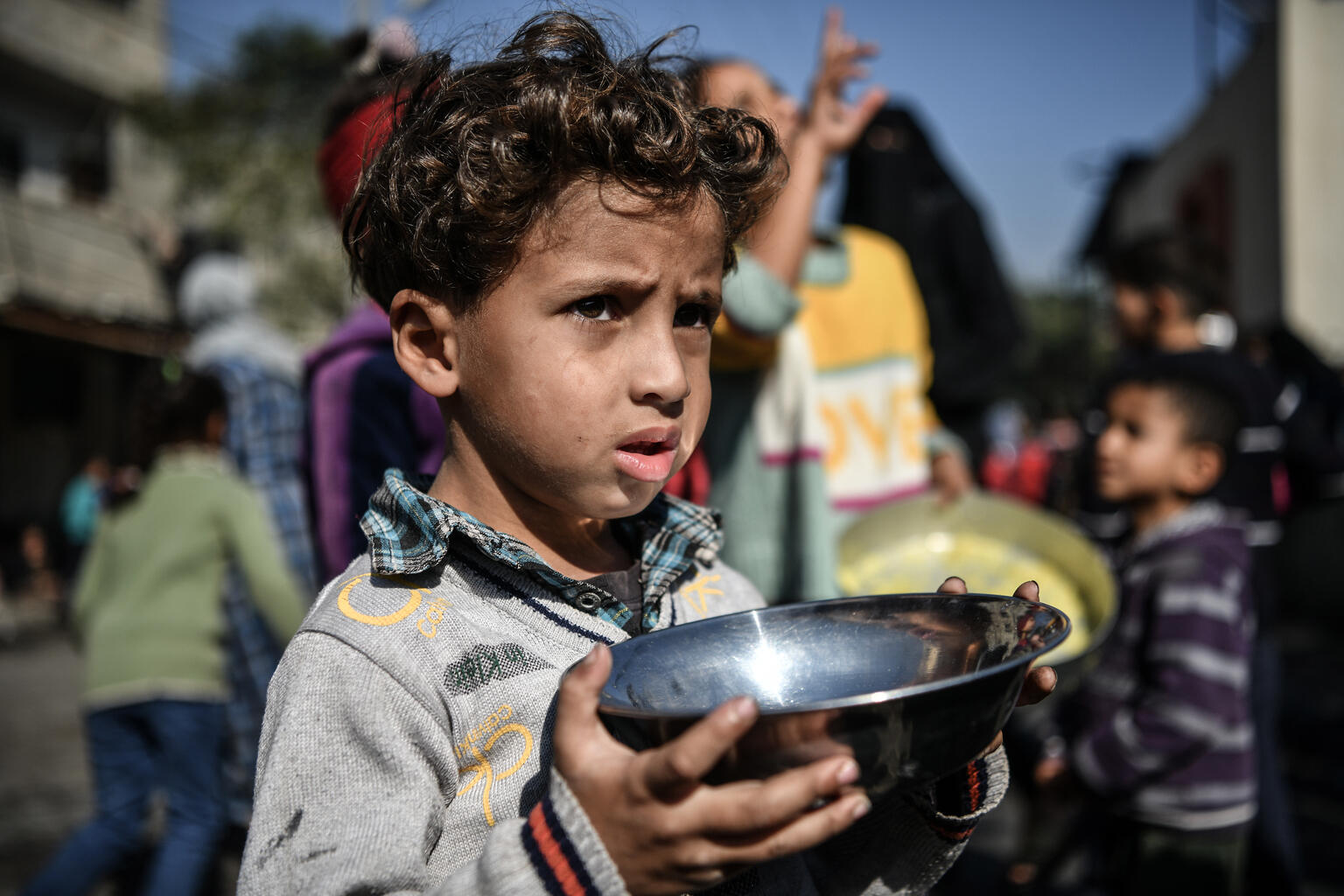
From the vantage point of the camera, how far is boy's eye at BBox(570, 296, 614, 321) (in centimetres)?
108

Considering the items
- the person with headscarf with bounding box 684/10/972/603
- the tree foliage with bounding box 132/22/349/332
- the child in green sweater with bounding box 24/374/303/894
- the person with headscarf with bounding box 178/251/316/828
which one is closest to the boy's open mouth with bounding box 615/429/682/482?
the person with headscarf with bounding box 684/10/972/603

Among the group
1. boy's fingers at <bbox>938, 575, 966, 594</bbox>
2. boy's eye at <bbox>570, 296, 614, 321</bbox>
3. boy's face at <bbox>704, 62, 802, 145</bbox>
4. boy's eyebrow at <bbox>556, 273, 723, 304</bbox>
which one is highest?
boy's face at <bbox>704, 62, 802, 145</bbox>

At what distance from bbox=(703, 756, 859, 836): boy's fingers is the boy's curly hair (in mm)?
606

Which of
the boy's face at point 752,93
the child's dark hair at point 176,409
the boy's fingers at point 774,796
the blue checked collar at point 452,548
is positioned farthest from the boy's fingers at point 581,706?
the child's dark hair at point 176,409

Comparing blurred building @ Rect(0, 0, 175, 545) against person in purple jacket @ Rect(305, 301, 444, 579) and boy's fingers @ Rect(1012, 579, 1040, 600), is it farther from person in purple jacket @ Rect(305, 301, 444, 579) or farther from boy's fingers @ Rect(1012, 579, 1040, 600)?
boy's fingers @ Rect(1012, 579, 1040, 600)

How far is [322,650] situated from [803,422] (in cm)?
147

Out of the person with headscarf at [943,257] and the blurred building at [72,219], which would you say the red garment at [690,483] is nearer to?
the person with headscarf at [943,257]

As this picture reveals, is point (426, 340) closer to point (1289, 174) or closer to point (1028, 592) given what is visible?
point (1028, 592)

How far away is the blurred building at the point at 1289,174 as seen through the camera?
33.2 feet

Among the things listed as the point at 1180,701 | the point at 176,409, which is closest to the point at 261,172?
the point at 176,409

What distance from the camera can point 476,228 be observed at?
1086 millimetres

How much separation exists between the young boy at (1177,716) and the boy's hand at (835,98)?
1.44m

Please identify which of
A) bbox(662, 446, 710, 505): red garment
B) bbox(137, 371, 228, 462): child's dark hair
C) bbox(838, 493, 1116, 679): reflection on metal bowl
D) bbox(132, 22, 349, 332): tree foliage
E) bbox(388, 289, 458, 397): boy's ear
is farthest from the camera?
bbox(132, 22, 349, 332): tree foliage

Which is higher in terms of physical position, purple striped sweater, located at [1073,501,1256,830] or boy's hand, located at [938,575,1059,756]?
boy's hand, located at [938,575,1059,756]
